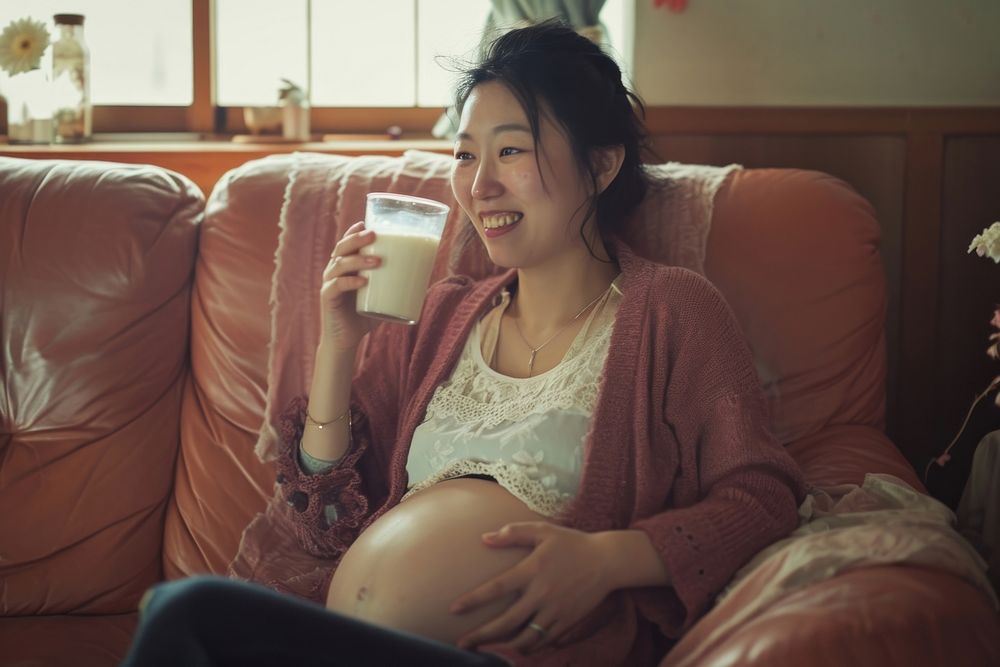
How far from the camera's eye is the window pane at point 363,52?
3049 mm

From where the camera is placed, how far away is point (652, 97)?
2459mm

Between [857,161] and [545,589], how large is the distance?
159 cm

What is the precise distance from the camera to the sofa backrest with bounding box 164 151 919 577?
5.79ft

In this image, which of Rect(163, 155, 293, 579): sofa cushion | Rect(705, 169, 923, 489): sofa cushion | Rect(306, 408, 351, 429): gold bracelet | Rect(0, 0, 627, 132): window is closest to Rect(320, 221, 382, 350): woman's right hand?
Rect(306, 408, 351, 429): gold bracelet

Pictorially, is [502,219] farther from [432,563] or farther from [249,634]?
[249,634]

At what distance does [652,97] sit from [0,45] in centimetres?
172

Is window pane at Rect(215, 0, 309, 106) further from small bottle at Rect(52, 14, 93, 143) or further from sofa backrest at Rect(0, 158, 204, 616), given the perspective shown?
sofa backrest at Rect(0, 158, 204, 616)

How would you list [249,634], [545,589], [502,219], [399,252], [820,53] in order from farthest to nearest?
1. [820,53]
2. [502,219]
3. [399,252]
4. [545,589]
5. [249,634]

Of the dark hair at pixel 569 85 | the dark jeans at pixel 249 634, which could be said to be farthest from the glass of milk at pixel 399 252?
the dark jeans at pixel 249 634

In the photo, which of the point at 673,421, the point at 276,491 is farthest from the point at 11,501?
the point at 673,421

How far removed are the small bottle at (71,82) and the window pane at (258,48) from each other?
1.30 ft

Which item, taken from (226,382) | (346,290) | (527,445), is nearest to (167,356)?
(226,382)

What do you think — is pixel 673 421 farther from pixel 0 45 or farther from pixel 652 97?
pixel 0 45

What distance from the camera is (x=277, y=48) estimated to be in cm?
307
